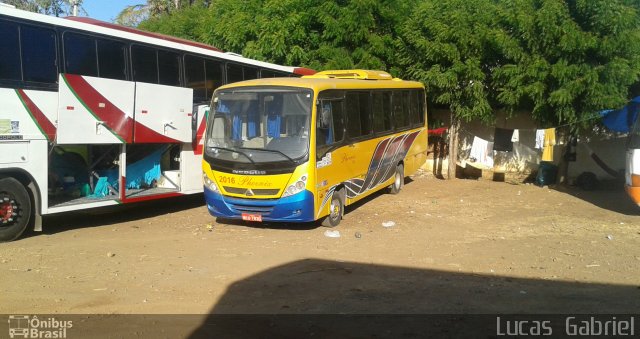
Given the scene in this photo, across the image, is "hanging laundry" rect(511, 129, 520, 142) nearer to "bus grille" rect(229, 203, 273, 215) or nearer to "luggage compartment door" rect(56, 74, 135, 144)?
"bus grille" rect(229, 203, 273, 215)

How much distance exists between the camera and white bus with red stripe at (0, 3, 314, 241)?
8.19 m

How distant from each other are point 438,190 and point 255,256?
8167 mm

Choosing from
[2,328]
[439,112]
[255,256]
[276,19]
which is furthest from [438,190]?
[2,328]

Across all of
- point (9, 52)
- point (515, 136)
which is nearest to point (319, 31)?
point (515, 136)

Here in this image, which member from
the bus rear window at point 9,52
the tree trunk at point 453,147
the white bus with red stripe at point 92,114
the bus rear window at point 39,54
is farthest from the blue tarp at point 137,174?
the tree trunk at point 453,147

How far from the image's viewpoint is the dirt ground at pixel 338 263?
5898 mm

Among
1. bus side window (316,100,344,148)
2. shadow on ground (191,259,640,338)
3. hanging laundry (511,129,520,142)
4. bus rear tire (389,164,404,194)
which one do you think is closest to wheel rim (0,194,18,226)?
shadow on ground (191,259,640,338)

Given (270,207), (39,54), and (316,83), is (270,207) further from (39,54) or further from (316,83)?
(39,54)

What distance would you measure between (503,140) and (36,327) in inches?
551

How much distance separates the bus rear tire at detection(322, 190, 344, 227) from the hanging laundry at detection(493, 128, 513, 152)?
7.76 meters

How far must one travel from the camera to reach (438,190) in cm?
1508

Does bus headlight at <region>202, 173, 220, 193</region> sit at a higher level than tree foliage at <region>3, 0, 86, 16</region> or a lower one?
lower

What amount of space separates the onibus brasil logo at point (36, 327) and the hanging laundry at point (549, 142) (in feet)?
40.6

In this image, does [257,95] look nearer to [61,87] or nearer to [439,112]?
[61,87]
